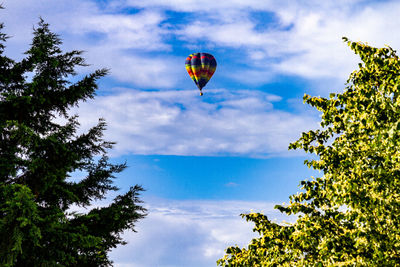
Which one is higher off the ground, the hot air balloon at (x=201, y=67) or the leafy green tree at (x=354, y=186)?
the hot air balloon at (x=201, y=67)

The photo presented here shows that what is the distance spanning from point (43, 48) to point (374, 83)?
15.8m

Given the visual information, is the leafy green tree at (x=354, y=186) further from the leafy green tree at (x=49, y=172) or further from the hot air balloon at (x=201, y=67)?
the hot air balloon at (x=201, y=67)

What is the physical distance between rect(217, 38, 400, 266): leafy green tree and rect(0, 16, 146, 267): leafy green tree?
328 inches

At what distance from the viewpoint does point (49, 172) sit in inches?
664

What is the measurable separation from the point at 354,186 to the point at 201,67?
122ft

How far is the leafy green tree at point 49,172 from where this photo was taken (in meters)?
14.7

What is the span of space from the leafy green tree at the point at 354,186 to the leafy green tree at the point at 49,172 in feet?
27.3

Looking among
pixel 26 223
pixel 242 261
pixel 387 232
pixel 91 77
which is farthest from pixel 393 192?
pixel 91 77

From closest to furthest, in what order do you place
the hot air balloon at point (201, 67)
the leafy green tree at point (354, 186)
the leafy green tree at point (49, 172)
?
1. the leafy green tree at point (354, 186)
2. the leafy green tree at point (49, 172)
3. the hot air balloon at point (201, 67)

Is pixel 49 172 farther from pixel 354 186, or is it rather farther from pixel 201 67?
pixel 201 67

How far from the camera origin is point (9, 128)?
16719 mm

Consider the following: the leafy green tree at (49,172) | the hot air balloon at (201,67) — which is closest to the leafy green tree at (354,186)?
the leafy green tree at (49,172)

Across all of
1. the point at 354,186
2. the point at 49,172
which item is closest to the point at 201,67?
the point at 49,172

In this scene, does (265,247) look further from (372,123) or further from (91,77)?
(91,77)
